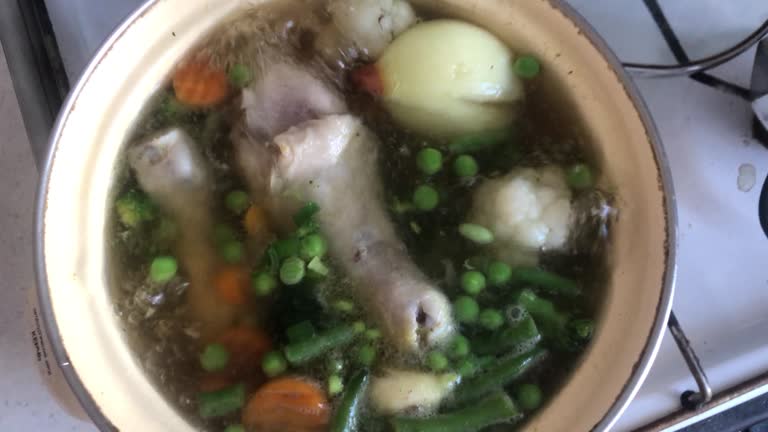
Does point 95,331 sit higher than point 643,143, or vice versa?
point 643,143

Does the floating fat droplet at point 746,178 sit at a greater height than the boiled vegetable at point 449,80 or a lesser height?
lesser

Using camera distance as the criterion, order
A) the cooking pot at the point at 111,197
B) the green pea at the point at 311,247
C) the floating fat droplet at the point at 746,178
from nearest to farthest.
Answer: the cooking pot at the point at 111,197 < the green pea at the point at 311,247 < the floating fat droplet at the point at 746,178

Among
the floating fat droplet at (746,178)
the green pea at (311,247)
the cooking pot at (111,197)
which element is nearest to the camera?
the cooking pot at (111,197)

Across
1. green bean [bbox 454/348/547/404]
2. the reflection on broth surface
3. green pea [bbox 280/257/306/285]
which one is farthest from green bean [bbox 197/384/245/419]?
green bean [bbox 454/348/547/404]

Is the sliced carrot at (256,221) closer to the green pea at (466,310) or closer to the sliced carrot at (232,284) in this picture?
the sliced carrot at (232,284)

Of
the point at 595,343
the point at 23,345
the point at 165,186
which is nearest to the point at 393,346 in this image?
the point at 595,343

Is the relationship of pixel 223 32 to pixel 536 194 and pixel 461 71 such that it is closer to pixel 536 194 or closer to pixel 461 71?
pixel 461 71

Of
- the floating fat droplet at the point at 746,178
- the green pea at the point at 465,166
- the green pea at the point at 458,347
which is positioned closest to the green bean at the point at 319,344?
the green pea at the point at 458,347
